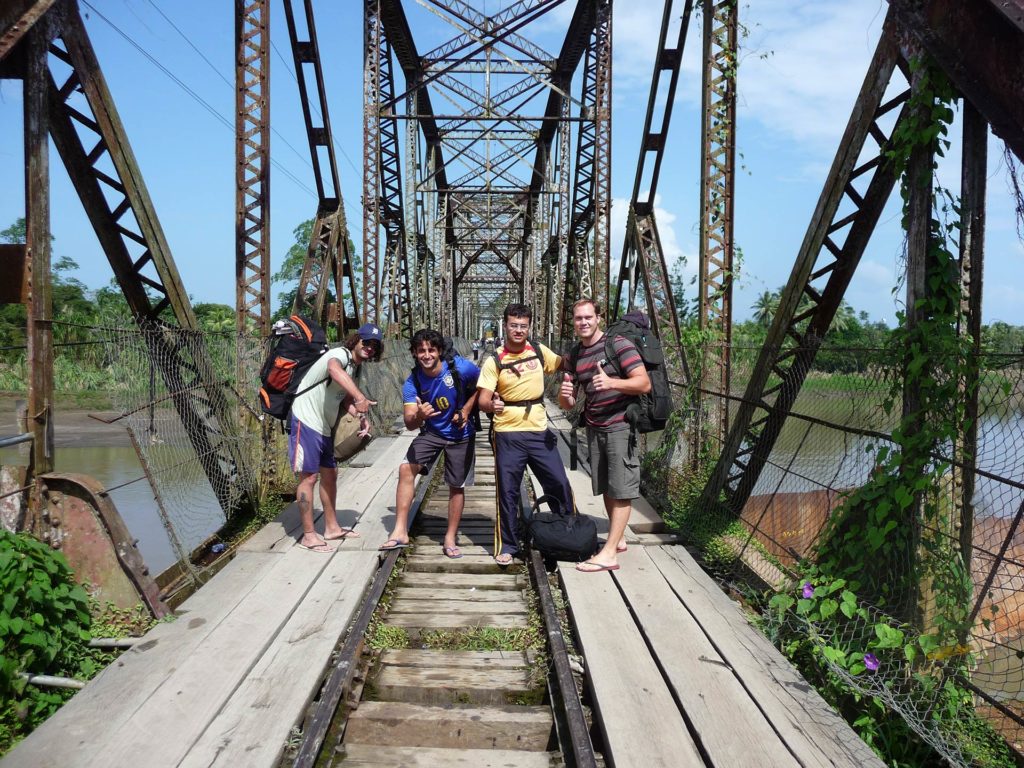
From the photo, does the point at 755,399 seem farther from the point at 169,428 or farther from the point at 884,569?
the point at 169,428

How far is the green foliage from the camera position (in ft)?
12.3

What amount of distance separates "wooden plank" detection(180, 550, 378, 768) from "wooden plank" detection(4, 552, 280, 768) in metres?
0.42

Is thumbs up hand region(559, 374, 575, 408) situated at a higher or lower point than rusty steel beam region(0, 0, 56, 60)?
lower

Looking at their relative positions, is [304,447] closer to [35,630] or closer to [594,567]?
[35,630]

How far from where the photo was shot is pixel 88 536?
4746 millimetres

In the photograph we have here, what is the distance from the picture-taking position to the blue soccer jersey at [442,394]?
5746 millimetres

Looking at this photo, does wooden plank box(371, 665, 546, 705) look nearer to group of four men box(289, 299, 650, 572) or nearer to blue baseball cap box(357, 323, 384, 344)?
group of four men box(289, 299, 650, 572)

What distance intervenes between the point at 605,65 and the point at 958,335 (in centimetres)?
1268

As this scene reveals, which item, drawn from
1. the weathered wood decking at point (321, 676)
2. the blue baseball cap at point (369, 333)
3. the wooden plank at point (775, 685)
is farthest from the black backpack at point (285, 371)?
the wooden plank at point (775, 685)

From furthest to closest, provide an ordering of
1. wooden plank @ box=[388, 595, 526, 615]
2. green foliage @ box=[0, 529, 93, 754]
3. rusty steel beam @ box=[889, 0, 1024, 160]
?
wooden plank @ box=[388, 595, 526, 615]
green foliage @ box=[0, 529, 93, 754]
rusty steel beam @ box=[889, 0, 1024, 160]

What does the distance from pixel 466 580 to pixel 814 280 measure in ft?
11.1

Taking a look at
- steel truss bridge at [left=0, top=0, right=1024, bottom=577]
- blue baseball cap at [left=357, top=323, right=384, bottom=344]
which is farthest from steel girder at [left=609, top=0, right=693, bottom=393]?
blue baseball cap at [left=357, top=323, right=384, bottom=344]

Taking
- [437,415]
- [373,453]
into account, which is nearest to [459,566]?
[437,415]

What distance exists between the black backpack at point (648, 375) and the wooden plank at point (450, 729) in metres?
2.23
